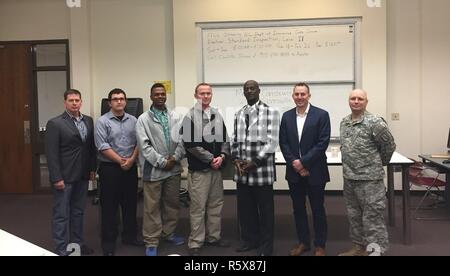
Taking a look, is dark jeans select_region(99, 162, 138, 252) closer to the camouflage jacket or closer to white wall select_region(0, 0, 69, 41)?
the camouflage jacket

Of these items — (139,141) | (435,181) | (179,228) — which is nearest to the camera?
(139,141)

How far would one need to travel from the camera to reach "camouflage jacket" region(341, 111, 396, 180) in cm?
318

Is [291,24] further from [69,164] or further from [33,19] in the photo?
[33,19]

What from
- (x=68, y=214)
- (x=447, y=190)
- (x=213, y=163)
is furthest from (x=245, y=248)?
(x=447, y=190)

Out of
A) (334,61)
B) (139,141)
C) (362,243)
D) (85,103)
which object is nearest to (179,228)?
(139,141)

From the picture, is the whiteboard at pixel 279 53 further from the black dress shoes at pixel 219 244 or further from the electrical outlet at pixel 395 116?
the black dress shoes at pixel 219 244

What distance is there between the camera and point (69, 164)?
3396 mm

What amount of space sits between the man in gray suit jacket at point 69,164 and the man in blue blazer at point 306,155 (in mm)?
1719

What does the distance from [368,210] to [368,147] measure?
513 mm

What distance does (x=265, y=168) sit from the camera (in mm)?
3363

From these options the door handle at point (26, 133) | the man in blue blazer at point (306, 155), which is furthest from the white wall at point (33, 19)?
the man in blue blazer at point (306, 155)

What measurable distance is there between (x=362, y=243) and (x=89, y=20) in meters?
4.86

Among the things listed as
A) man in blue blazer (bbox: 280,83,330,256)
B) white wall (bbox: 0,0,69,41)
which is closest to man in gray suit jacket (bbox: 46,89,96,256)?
man in blue blazer (bbox: 280,83,330,256)

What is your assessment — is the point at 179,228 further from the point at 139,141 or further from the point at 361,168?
the point at 361,168
